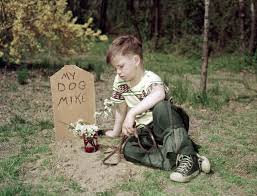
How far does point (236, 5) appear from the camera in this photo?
37.5ft

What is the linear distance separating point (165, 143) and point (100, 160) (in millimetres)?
547

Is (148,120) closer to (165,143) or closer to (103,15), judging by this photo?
(165,143)

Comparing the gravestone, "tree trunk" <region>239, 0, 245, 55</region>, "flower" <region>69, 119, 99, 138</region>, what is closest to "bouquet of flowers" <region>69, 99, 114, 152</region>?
"flower" <region>69, 119, 99, 138</region>

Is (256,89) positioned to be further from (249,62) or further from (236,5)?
(236,5)

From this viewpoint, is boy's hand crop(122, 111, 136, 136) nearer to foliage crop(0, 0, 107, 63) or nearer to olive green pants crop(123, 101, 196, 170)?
olive green pants crop(123, 101, 196, 170)

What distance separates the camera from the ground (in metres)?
3.41

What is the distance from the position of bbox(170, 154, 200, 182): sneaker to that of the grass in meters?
0.05

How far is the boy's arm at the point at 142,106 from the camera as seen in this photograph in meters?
3.65

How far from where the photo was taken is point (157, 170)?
3707 mm

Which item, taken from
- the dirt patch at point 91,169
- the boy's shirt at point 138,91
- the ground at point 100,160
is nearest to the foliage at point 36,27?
the ground at point 100,160

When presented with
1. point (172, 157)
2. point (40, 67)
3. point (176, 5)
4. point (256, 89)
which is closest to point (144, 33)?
point (176, 5)

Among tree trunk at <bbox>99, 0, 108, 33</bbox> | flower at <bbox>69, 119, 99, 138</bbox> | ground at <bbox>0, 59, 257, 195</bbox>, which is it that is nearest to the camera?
ground at <bbox>0, 59, 257, 195</bbox>

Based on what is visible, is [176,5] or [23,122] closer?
[23,122]

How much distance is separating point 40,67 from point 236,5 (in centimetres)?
525
